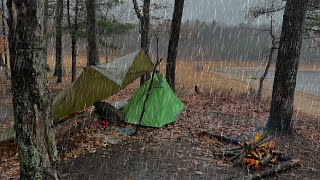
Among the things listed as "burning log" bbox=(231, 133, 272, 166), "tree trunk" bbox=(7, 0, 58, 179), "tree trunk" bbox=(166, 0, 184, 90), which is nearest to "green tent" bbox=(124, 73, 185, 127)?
"burning log" bbox=(231, 133, 272, 166)

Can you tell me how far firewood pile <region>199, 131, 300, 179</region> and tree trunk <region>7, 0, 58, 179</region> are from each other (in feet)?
14.7

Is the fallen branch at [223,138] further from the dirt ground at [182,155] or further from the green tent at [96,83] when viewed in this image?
the green tent at [96,83]

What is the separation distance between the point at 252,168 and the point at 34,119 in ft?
16.6

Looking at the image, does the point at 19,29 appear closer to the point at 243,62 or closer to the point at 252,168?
the point at 252,168

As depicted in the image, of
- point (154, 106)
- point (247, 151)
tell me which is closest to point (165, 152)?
point (247, 151)

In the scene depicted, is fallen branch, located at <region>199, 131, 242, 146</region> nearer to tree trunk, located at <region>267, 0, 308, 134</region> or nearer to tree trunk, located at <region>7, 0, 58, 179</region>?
tree trunk, located at <region>267, 0, 308, 134</region>

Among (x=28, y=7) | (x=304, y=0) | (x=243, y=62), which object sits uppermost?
(x=304, y=0)

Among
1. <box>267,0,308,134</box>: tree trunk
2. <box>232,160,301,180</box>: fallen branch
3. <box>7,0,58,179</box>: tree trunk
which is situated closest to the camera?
<box>7,0,58,179</box>: tree trunk

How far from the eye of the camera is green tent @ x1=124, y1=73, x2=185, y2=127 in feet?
34.0

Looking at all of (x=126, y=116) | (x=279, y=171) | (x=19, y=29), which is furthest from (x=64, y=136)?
(x=279, y=171)

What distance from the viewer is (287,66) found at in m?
9.35

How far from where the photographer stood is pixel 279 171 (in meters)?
7.15

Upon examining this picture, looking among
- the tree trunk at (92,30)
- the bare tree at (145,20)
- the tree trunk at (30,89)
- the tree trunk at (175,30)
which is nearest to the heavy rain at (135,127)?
the tree trunk at (30,89)

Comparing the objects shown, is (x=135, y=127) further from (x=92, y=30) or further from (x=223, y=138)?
(x=92, y=30)
